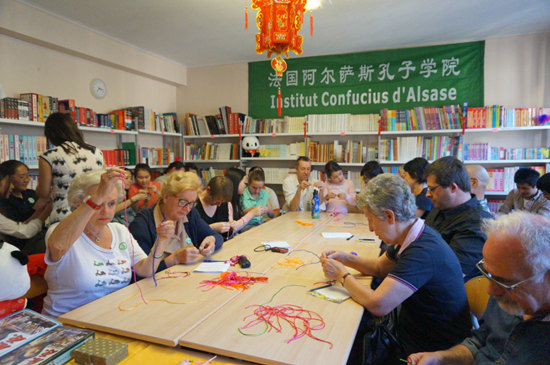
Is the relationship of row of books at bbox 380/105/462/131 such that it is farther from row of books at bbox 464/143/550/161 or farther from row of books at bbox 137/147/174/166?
row of books at bbox 137/147/174/166

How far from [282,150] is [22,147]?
3550 mm

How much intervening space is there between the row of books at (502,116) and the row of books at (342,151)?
139 cm

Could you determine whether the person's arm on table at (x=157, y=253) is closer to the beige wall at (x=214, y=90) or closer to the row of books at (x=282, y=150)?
the row of books at (x=282, y=150)

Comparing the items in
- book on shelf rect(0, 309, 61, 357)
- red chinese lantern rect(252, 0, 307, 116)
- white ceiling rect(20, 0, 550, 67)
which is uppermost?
white ceiling rect(20, 0, 550, 67)

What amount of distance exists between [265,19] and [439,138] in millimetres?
3291

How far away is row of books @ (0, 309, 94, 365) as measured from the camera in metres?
0.99

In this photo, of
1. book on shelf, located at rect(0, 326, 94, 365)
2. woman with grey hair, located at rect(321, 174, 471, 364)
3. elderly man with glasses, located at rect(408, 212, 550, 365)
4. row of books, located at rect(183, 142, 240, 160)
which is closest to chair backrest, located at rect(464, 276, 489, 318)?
woman with grey hair, located at rect(321, 174, 471, 364)

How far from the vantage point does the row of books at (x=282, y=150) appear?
5.51 meters

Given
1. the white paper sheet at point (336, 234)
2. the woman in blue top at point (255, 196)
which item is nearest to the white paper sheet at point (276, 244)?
the white paper sheet at point (336, 234)

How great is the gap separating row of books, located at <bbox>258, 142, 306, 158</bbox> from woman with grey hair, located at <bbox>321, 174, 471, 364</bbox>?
3.89 meters

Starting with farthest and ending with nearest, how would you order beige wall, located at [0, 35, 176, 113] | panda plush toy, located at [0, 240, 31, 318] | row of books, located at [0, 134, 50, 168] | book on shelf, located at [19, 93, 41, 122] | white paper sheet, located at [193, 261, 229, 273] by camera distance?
1. beige wall, located at [0, 35, 176, 113]
2. book on shelf, located at [19, 93, 41, 122]
3. row of books, located at [0, 134, 50, 168]
4. white paper sheet, located at [193, 261, 229, 273]
5. panda plush toy, located at [0, 240, 31, 318]

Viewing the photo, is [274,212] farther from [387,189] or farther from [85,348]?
[85,348]

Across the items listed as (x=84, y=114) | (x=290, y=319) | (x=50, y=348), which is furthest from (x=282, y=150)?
(x=50, y=348)

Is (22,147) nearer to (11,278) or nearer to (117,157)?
(117,157)
